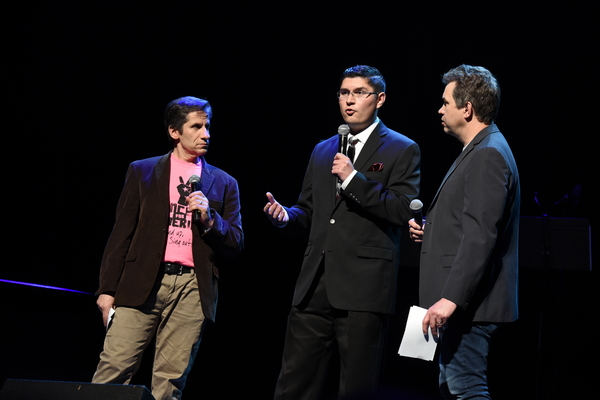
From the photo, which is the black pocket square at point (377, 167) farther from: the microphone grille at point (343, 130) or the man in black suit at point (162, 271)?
the man in black suit at point (162, 271)

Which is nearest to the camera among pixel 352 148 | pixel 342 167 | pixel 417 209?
pixel 417 209

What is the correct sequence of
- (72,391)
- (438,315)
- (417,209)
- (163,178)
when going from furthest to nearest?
(163,178)
(417,209)
(438,315)
(72,391)

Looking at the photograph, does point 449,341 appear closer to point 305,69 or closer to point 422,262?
point 422,262

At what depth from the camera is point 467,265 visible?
1881 millimetres

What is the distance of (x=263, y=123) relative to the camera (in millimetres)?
4562

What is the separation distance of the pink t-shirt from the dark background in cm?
130

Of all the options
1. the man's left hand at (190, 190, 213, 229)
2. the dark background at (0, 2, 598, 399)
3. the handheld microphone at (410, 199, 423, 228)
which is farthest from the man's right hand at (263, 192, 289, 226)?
the dark background at (0, 2, 598, 399)

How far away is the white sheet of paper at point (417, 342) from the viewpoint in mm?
1922

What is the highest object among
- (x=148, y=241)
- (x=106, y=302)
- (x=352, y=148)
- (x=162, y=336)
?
(x=352, y=148)

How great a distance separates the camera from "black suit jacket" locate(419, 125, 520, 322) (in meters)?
1.89

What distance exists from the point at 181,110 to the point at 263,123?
1.52 metres

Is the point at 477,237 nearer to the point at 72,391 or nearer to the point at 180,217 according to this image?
the point at 72,391

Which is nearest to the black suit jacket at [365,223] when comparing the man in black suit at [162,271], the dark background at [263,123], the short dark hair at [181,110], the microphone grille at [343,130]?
the microphone grille at [343,130]

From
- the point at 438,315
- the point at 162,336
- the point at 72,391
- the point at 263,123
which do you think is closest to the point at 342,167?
the point at 438,315
